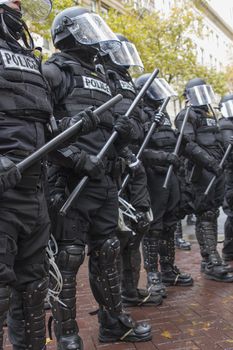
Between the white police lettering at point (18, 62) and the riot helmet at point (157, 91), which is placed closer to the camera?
the white police lettering at point (18, 62)

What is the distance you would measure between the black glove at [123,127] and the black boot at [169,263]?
1.95 metres

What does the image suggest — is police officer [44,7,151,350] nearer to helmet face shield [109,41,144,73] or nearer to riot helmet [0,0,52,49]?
riot helmet [0,0,52,49]

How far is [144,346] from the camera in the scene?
10.6 ft

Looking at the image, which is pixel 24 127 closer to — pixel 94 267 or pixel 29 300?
pixel 29 300

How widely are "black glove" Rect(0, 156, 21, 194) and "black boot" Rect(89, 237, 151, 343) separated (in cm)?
118

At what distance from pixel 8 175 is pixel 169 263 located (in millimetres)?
3240

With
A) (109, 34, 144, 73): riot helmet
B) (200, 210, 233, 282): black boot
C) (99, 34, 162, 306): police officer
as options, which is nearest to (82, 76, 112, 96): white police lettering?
(99, 34, 162, 306): police officer

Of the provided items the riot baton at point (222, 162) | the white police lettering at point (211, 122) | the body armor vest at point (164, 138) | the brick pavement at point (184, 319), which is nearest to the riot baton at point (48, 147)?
the brick pavement at point (184, 319)

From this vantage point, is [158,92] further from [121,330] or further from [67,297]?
[67,297]

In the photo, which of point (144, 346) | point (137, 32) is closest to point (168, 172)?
point (144, 346)

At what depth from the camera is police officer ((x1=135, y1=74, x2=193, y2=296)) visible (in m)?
4.70

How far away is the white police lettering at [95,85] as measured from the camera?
3.12m

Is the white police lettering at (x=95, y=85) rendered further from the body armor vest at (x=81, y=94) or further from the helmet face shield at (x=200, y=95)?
the helmet face shield at (x=200, y=95)

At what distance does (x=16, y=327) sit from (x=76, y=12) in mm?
2111
